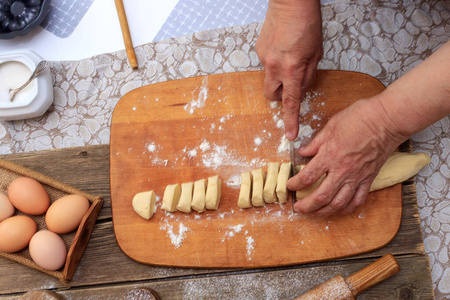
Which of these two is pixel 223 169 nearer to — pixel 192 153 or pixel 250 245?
pixel 192 153

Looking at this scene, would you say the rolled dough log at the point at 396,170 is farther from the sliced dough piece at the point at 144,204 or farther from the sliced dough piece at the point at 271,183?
the sliced dough piece at the point at 144,204

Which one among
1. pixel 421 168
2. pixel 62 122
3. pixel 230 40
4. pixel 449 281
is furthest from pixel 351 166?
pixel 62 122

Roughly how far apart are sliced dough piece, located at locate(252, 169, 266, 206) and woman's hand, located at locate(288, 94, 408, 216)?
13cm

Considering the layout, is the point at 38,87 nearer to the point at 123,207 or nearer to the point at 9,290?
the point at 123,207

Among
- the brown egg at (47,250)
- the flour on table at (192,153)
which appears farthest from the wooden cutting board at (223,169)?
the brown egg at (47,250)

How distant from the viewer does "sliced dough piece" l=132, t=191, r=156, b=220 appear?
5.58 feet

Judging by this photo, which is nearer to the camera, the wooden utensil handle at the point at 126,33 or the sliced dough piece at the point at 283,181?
the sliced dough piece at the point at 283,181

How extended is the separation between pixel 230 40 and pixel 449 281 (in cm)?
148

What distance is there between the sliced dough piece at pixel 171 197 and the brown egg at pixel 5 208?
2.22 ft

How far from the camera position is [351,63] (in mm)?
1896

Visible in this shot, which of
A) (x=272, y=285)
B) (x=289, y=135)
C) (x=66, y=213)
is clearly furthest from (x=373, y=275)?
(x=66, y=213)

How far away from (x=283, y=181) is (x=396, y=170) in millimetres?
465

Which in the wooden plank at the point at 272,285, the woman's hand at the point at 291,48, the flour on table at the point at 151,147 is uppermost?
the woman's hand at the point at 291,48

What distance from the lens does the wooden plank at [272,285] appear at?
1654 mm
